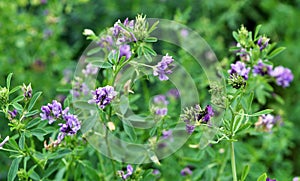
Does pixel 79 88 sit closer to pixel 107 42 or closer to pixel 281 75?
pixel 107 42

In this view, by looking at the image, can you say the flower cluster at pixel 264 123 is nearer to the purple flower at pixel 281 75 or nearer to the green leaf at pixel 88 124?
the purple flower at pixel 281 75

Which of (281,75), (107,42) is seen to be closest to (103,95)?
(107,42)

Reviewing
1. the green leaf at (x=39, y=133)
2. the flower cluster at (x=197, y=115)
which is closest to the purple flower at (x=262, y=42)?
the flower cluster at (x=197, y=115)

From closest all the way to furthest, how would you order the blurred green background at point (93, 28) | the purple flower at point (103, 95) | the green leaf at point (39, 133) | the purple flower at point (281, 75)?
the purple flower at point (103, 95) → the green leaf at point (39, 133) → the purple flower at point (281, 75) → the blurred green background at point (93, 28)

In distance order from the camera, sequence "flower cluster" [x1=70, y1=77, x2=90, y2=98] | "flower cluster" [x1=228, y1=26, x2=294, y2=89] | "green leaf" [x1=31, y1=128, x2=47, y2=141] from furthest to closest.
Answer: "flower cluster" [x1=70, y1=77, x2=90, y2=98] → "flower cluster" [x1=228, y1=26, x2=294, y2=89] → "green leaf" [x1=31, y1=128, x2=47, y2=141]

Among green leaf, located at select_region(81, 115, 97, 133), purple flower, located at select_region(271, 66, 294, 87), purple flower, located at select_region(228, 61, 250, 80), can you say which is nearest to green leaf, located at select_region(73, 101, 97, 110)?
green leaf, located at select_region(81, 115, 97, 133)

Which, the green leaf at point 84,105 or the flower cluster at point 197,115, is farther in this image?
the green leaf at point 84,105

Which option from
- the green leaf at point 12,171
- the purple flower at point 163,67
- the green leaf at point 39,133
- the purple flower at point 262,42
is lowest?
the green leaf at point 12,171

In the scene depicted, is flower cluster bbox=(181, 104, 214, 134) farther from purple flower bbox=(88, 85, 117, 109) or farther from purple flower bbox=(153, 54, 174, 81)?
purple flower bbox=(88, 85, 117, 109)
